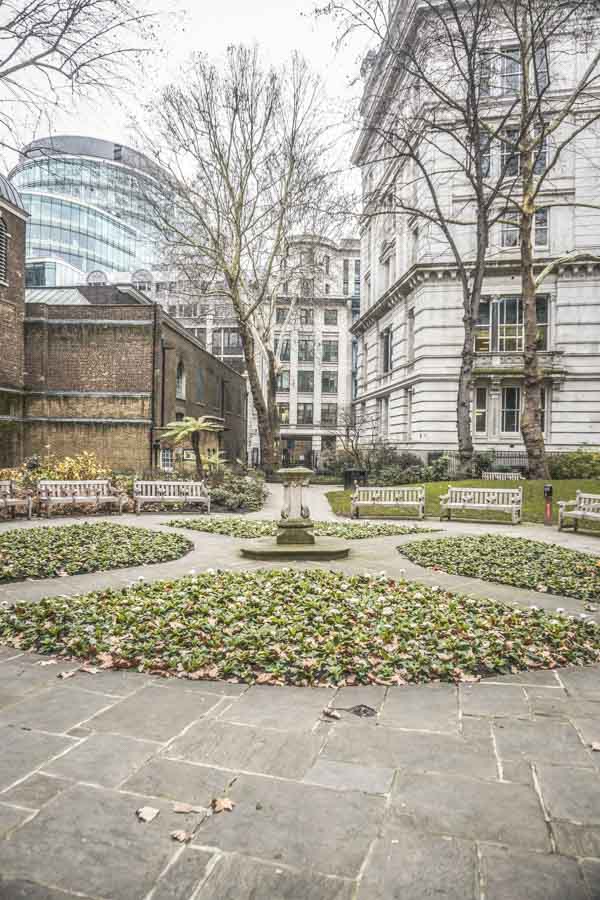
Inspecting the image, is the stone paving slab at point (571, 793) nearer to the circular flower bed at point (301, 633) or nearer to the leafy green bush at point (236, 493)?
the circular flower bed at point (301, 633)

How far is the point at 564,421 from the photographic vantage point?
2605 cm

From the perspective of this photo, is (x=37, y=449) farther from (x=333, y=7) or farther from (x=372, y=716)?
(x=372, y=716)

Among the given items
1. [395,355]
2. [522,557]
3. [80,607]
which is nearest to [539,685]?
[80,607]

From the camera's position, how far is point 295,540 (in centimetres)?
948

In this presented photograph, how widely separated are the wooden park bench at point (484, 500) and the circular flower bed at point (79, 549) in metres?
7.50

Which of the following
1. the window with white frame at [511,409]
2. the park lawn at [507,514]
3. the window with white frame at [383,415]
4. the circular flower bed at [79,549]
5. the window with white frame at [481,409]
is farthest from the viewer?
the window with white frame at [383,415]

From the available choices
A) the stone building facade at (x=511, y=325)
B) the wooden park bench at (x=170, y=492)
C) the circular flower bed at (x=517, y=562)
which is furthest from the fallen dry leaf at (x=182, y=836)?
the stone building facade at (x=511, y=325)

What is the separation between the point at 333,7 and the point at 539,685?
58.0 ft

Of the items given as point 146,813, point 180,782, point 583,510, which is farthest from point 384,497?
point 146,813

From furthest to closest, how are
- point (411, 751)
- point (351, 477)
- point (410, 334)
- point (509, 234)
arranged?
point (410, 334), point (509, 234), point (351, 477), point (411, 751)

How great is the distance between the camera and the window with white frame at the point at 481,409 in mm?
26625

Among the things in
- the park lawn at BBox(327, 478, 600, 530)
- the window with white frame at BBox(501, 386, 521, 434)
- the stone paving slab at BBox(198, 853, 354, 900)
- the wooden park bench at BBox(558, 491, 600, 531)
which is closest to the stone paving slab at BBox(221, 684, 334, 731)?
the stone paving slab at BBox(198, 853, 354, 900)

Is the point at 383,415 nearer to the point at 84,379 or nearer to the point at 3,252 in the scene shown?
the point at 84,379

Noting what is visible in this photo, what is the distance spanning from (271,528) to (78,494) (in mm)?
5866
